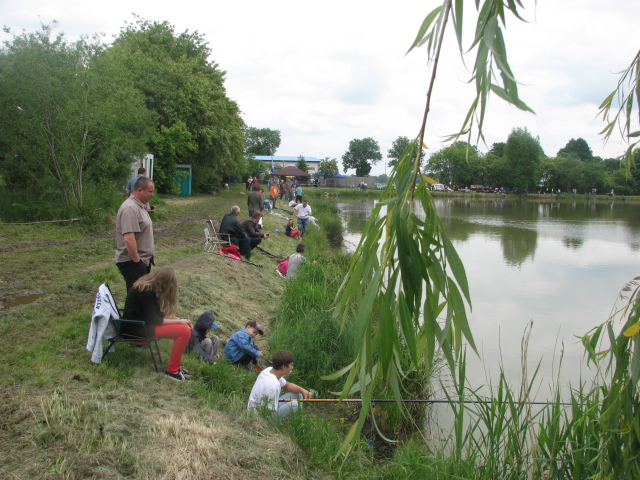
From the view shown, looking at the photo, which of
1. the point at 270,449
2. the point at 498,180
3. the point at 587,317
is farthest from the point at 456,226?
the point at 498,180

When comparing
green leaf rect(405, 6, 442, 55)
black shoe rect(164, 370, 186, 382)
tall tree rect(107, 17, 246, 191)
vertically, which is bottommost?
black shoe rect(164, 370, 186, 382)

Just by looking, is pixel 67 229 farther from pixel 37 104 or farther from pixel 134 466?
pixel 134 466

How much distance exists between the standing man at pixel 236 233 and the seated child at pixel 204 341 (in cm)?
545

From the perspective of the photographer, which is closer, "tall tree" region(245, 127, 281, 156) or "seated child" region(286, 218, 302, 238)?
"seated child" region(286, 218, 302, 238)

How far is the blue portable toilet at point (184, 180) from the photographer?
27.6 meters

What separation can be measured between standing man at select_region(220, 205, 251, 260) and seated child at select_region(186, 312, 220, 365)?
5453 millimetres

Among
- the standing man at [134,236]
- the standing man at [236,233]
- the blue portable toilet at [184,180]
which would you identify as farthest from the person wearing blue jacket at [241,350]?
the blue portable toilet at [184,180]

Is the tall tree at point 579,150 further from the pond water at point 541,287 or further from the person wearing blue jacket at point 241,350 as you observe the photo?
the person wearing blue jacket at point 241,350

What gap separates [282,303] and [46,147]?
7745mm

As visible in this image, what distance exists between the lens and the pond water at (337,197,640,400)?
8164 mm

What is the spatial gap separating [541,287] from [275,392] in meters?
11.6

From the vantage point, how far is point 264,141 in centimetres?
11388

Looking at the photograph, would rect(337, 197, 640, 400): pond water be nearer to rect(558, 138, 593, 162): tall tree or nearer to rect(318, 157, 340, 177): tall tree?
rect(558, 138, 593, 162): tall tree

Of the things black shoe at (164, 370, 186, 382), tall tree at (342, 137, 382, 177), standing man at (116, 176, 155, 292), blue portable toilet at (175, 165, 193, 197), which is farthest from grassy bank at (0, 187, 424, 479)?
tall tree at (342, 137, 382, 177)
